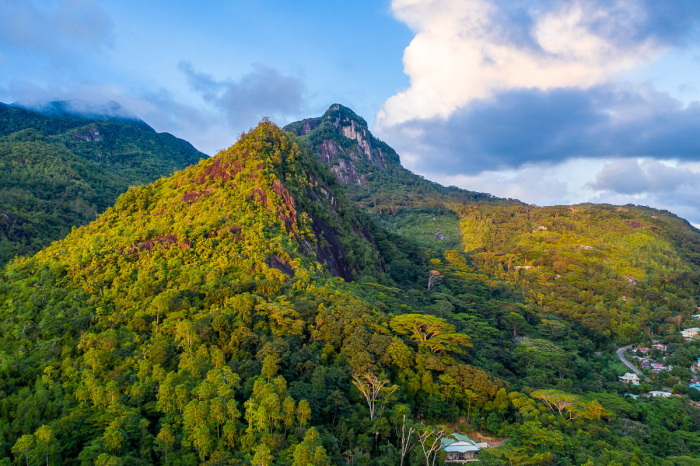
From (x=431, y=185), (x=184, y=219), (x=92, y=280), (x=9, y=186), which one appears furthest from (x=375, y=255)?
(x=431, y=185)

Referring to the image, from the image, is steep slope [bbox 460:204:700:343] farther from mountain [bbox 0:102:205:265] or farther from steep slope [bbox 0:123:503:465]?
mountain [bbox 0:102:205:265]

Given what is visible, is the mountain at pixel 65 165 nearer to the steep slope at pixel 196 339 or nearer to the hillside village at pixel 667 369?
the steep slope at pixel 196 339

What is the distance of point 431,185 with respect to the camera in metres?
188

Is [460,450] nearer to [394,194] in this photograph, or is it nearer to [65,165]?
[65,165]

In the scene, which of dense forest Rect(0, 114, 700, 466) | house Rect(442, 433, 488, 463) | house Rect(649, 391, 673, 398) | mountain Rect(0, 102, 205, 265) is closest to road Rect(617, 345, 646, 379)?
dense forest Rect(0, 114, 700, 466)

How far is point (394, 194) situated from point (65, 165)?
10463 cm

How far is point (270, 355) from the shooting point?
20.8 meters

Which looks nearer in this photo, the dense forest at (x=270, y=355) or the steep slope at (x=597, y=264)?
the dense forest at (x=270, y=355)

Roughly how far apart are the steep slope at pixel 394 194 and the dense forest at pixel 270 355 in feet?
188

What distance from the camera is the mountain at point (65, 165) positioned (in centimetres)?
6322

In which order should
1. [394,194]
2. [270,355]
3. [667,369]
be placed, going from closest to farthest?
[270,355]
[667,369]
[394,194]

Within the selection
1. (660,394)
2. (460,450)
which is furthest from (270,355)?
(660,394)

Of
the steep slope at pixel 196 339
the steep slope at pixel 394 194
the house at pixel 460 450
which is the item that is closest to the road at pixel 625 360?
the steep slope at pixel 196 339

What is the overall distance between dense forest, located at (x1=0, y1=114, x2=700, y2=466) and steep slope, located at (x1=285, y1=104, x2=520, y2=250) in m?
57.4
